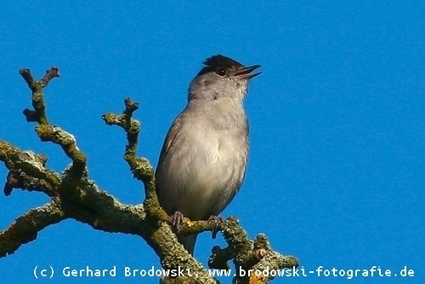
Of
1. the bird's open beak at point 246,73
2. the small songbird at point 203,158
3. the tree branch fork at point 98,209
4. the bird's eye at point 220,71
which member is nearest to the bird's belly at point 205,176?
the small songbird at point 203,158

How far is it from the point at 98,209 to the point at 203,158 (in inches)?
123

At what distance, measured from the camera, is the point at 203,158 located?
363 inches

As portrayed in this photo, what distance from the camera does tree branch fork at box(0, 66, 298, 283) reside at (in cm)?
580

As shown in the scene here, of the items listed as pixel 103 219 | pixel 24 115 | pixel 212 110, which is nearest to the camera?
pixel 24 115

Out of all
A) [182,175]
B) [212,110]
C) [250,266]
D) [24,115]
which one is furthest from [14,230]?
[212,110]

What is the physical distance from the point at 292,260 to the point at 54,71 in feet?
7.53

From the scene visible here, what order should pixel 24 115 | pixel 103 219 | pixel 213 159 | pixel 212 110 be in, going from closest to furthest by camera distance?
1. pixel 24 115
2. pixel 103 219
3. pixel 213 159
4. pixel 212 110

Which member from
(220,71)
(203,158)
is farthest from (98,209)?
(220,71)

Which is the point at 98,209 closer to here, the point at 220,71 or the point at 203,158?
the point at 203,158

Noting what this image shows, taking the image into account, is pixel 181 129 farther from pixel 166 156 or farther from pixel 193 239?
pixel 193 239

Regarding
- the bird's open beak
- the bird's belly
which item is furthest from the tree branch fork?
the bird's open beak

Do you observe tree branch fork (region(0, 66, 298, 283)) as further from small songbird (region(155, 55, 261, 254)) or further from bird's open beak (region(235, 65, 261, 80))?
bird's open beak (region(235, 65, 261, 80))

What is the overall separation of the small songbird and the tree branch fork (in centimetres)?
268

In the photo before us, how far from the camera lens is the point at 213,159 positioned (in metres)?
9.20
